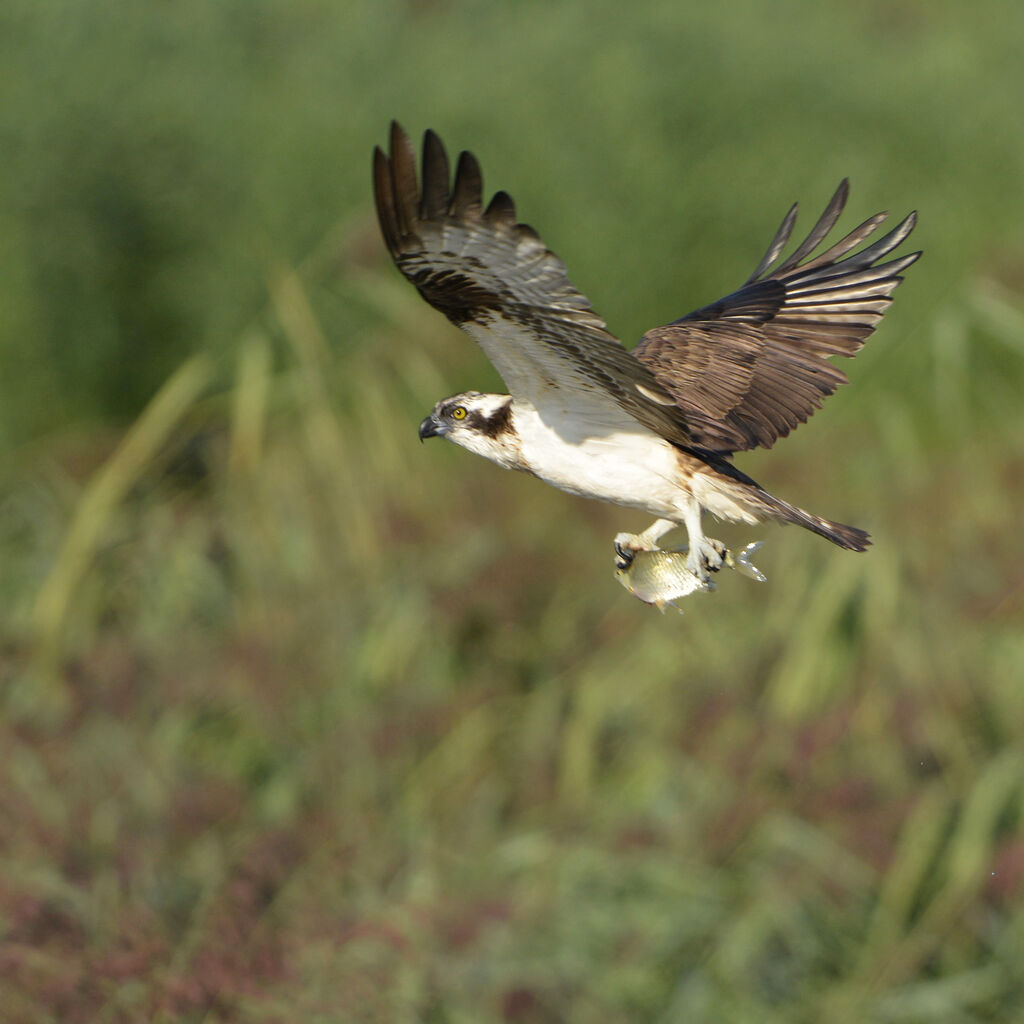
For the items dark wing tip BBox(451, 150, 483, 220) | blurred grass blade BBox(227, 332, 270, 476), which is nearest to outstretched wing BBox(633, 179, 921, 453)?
dark wing tip BBox(451, 150, 483, 220)

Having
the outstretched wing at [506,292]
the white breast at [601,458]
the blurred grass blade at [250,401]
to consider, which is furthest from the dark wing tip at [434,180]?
the blurred grass blade at [250,401]

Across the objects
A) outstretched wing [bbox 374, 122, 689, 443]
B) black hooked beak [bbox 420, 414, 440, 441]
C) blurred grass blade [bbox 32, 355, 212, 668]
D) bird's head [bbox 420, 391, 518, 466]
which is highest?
outstretched wing [bbox 374, 122, 689, 443]

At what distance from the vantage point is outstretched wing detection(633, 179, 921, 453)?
3877 millimetres

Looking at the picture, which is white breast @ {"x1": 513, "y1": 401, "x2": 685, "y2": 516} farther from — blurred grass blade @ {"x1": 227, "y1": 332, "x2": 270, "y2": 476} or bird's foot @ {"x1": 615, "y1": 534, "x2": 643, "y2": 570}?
blurred grass blade @ {"x1": 227, "y1": 332, "x2": 270, "y2": 476}

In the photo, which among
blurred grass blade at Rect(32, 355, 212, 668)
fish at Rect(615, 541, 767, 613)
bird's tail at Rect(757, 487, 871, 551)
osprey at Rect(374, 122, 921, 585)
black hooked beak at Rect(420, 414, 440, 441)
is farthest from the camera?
blurred grass blade at Rect(32, 355, 212, 668)

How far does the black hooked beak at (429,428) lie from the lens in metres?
3.84

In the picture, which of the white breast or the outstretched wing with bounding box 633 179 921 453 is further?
the outstretched wing with bounding box 633 179 921 453

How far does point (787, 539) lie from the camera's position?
7.84 meters

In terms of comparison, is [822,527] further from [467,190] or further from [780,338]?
[467,190]

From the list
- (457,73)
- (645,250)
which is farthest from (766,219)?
(457,73)

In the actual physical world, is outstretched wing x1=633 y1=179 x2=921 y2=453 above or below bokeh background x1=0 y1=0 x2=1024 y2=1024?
above

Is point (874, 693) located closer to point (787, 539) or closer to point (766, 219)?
point (787, 539)

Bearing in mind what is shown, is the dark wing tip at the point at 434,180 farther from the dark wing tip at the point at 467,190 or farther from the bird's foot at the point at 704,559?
the bird's foot at the point at 704,559

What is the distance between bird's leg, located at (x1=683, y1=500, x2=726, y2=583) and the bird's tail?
16cm
